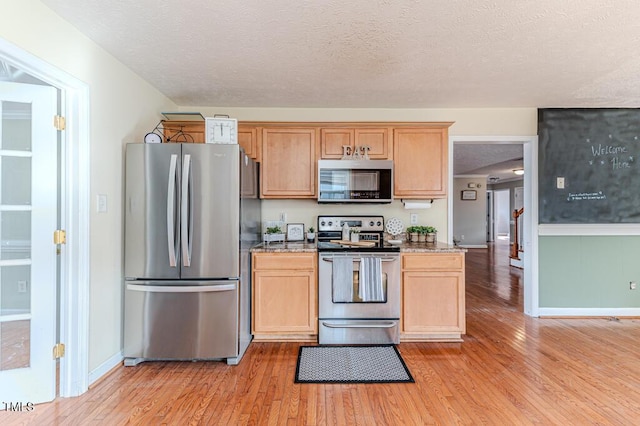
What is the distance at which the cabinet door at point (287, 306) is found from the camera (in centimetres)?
300

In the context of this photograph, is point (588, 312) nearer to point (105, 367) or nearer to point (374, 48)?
point (374, 48)

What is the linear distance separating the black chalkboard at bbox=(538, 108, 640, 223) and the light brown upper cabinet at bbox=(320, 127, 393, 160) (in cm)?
192

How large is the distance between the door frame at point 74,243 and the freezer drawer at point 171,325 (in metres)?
0.38

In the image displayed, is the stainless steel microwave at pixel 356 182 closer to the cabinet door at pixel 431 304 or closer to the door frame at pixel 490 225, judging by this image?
the cabinet door at pixel 431 304

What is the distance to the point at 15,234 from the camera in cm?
204

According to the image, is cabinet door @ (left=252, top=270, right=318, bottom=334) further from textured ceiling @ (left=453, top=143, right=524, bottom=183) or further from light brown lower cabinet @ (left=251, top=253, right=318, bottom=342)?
textured ceiling @ (left=453, top=143, right=524, bottom=183)

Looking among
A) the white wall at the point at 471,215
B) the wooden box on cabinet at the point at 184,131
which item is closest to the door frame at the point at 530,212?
the wooden box on cabinet at the point at 184,131

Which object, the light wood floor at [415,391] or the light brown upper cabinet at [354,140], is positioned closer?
the light wood floor at [415,391]

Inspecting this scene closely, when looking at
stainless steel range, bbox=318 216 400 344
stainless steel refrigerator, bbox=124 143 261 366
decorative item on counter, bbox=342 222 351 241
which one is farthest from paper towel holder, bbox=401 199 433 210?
stainless steel refrigerator, bbox=124 143 261 366

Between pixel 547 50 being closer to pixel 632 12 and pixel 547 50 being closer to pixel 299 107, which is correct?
pixel 632 12

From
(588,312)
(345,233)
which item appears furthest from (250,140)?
(588,312)

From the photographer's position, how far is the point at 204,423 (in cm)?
189

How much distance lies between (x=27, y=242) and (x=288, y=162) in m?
2.16

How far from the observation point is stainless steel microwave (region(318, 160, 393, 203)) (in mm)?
3340
